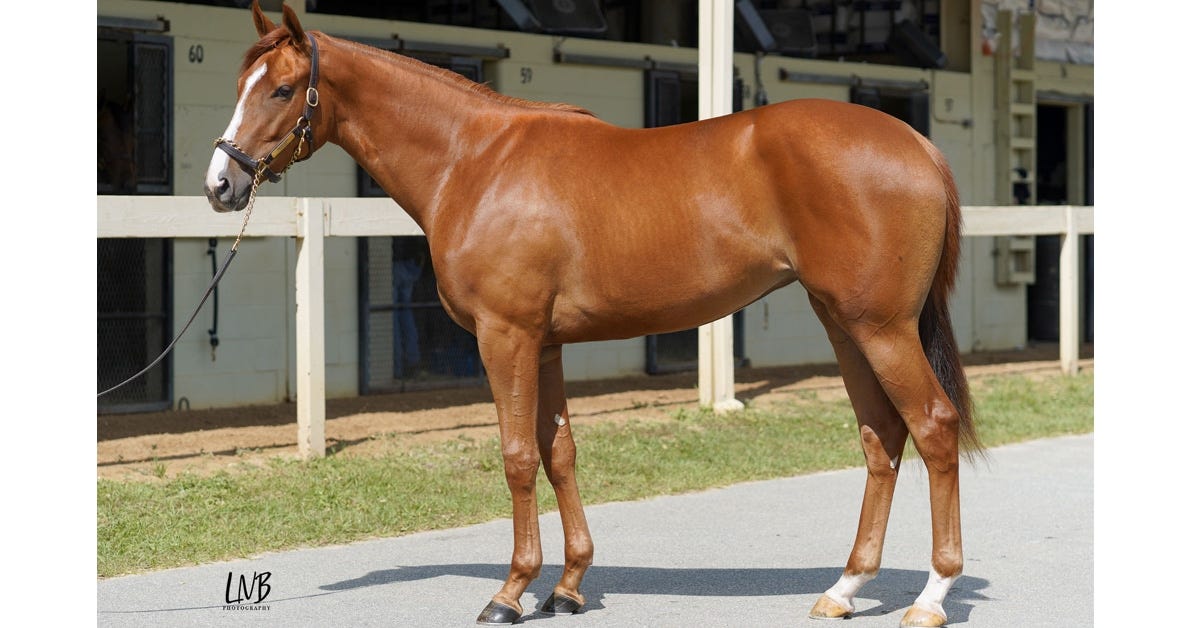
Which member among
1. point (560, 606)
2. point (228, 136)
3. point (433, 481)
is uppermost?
point (228, 136)

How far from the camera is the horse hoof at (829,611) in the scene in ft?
15.5

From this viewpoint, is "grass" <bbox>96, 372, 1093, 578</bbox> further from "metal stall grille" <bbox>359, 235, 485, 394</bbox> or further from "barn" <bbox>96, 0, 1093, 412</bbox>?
"metal stall grille" <bbox>359, 235, 485, 394</bbox>

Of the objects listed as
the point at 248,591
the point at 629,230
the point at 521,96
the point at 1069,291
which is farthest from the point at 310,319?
the point at 1069,291

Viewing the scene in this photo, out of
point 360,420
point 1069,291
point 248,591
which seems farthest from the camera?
point 1069,291

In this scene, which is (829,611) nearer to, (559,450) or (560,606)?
(560,606)

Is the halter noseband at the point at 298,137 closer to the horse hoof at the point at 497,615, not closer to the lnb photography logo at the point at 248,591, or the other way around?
the lnb photography logo at the point at 248,591

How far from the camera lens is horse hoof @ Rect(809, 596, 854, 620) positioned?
473 centimetres

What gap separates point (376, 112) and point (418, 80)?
0.19 meters

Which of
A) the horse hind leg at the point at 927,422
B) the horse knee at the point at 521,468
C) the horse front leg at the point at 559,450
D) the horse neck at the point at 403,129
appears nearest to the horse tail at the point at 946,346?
the horse hind leg at the point at 927,422

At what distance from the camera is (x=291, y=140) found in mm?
4730

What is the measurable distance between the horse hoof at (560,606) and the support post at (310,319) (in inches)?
121

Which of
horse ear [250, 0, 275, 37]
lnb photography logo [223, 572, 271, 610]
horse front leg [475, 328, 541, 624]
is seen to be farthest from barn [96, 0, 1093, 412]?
lnb photography logo [223, 572, 271, 610]

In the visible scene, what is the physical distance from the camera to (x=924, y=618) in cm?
454

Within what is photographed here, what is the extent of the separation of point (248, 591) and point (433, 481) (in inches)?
84.5
